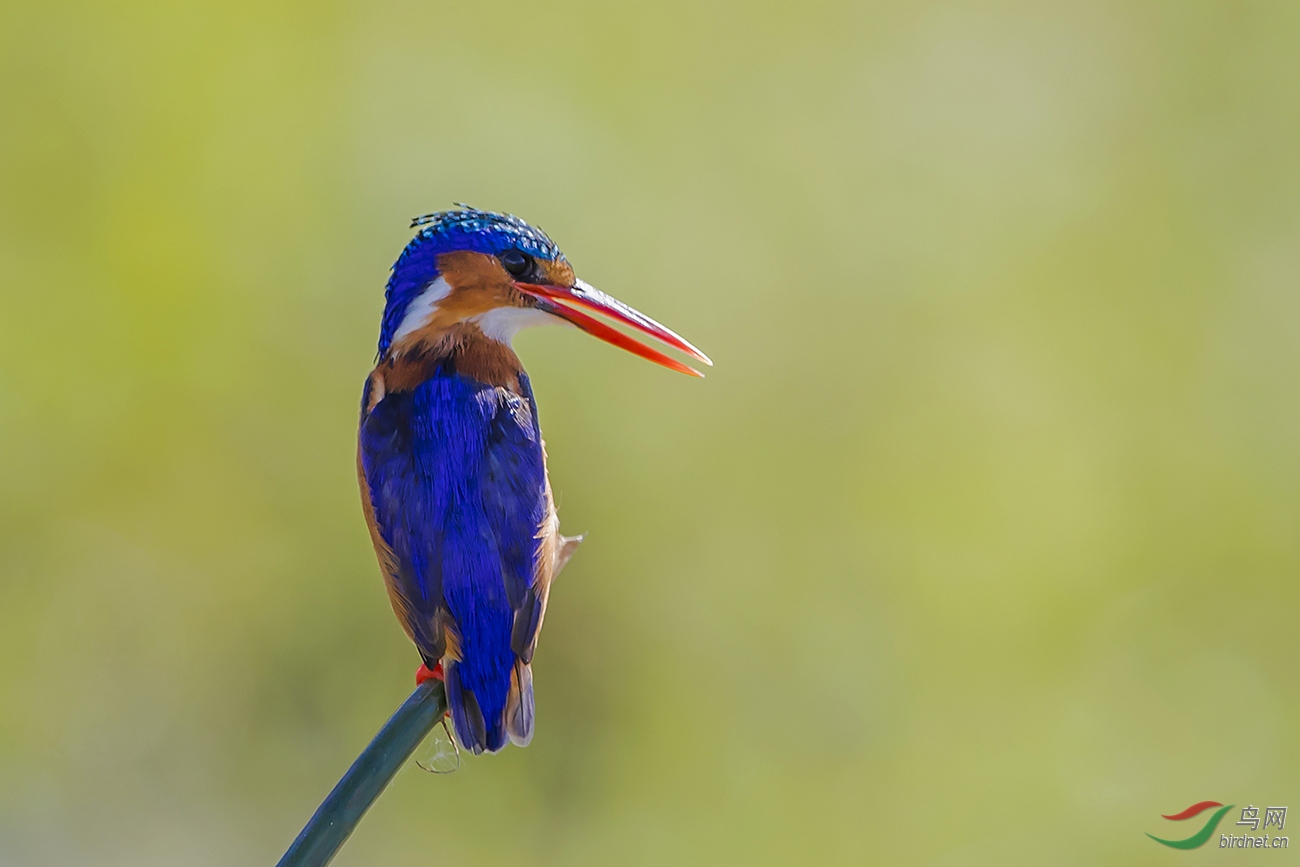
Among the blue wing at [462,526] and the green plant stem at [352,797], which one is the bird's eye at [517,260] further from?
the green plant stem at [352,797]

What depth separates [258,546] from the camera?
3076 mm

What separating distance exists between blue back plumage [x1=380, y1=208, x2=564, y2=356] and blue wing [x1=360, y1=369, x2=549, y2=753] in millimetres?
144

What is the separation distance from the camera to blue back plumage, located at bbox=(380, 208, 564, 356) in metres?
1.39

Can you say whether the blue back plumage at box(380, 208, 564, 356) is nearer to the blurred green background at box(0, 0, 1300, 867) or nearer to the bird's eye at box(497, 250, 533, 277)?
the bird's eye at box(497, 250, 533, 277)

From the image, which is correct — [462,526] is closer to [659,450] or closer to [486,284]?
[486,284]

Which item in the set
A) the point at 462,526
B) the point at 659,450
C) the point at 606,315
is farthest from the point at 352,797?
the point at 659,450

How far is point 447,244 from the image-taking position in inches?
56.4

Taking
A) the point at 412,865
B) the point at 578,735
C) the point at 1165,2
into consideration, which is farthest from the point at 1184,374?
the point at 412,865

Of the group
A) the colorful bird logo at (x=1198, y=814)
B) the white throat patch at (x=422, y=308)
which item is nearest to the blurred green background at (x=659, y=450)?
the colorful bird logo at (x=1198, y=814)

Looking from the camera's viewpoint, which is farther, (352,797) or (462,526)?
(462,526)

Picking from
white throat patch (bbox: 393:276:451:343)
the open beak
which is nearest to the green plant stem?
the open beak

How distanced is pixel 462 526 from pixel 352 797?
1.57 ft

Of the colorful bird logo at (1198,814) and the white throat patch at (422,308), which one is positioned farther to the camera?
the colorful bird logo at (1198,814)

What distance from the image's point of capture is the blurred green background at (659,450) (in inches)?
118
